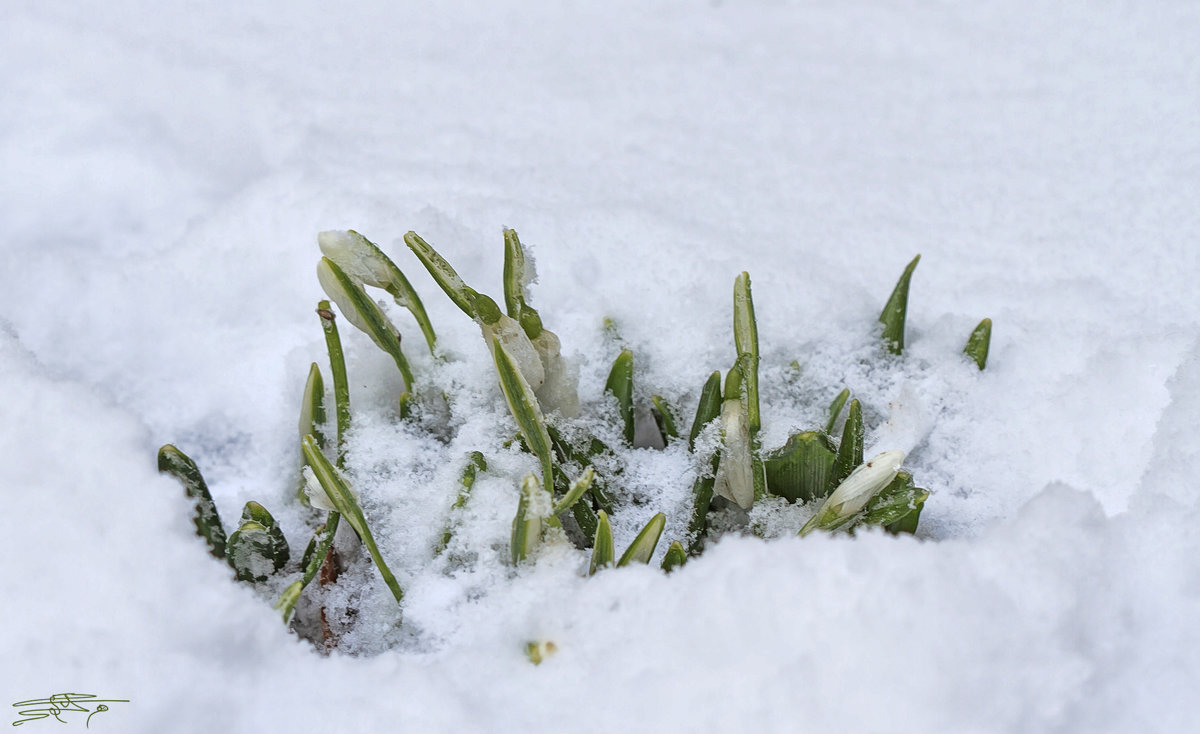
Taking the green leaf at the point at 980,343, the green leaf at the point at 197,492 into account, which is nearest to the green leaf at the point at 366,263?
the green leaf at the point at 197,492

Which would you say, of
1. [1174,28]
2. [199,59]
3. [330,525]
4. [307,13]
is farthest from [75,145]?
[1174,28]

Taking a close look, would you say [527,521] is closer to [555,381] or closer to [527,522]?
[527,522]

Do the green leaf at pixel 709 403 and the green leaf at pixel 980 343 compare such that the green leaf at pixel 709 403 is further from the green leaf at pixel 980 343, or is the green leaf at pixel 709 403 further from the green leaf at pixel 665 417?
the green leaf at pixel 980 343

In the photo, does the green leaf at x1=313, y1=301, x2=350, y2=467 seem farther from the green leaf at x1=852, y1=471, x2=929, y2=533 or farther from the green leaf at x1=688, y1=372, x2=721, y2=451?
the green leaf at x1=852, y1=471, x2=929, y2=533

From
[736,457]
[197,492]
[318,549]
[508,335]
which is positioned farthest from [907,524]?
[197,492]

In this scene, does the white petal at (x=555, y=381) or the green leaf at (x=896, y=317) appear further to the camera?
the green leaf at (x=896, y=317)

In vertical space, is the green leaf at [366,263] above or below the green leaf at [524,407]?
above
